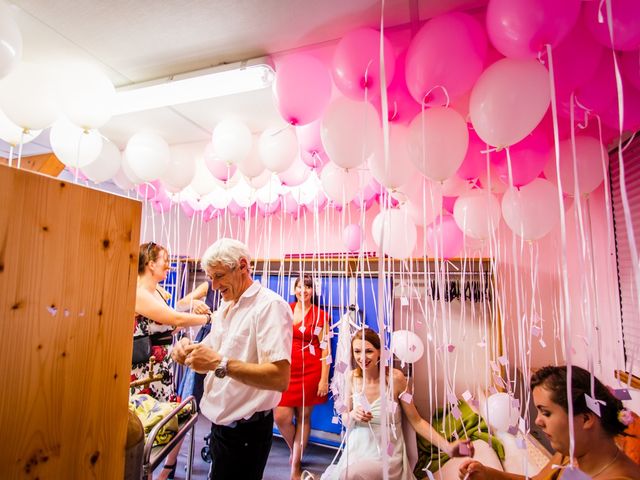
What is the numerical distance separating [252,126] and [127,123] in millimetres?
981

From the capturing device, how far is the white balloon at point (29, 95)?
55.1 inches

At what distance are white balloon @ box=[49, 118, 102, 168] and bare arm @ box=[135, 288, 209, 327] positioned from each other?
0.85m

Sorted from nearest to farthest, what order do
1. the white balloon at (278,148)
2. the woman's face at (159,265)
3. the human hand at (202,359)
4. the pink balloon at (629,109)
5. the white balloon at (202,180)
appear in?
the pink balloon at (629,109) → the human hand at (202,359) → the white balloon at (278,148) → the woman's face at (159,265) → the white balloon at (202,180)

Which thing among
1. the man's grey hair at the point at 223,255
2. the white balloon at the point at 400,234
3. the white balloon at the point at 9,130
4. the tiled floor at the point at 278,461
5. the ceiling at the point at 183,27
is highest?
the ceiling at the point at 183,27

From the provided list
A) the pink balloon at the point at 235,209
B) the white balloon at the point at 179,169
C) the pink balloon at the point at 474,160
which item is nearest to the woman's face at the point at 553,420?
the pink balloon at the point at 474,160

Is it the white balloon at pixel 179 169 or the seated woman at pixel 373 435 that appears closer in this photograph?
the seated woman at pixel 373 435

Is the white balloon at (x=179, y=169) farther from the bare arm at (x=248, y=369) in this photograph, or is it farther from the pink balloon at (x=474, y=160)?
the pink balloon at (x=474, y=160)

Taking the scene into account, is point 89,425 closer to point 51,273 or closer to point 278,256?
point 51,273

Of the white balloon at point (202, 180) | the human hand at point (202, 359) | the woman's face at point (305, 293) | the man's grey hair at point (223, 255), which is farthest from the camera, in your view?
the woman's face at point (305, 293)

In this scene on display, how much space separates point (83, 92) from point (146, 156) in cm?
53

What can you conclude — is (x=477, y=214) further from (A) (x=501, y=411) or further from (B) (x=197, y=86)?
(B) (x=197, y=86)

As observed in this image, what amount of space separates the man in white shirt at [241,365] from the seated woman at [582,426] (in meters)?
0.90

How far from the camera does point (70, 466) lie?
32.5 inches

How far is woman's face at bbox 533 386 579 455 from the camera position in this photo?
114 centimetres
